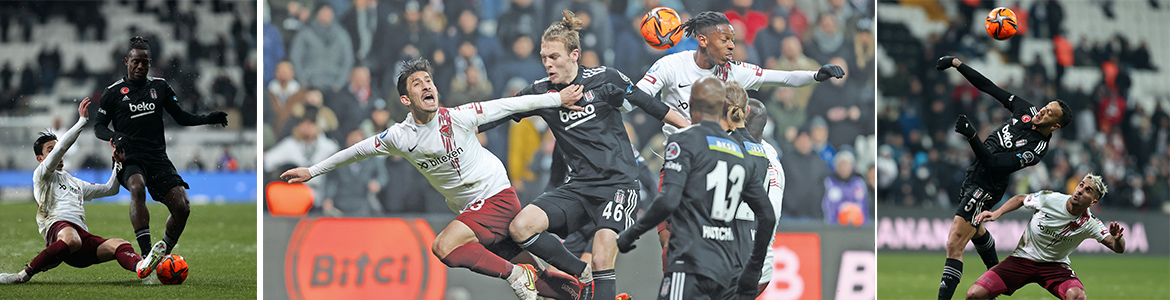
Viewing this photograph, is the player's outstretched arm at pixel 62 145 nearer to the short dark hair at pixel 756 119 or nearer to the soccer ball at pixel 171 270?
the soccer ball at pixel 171 270

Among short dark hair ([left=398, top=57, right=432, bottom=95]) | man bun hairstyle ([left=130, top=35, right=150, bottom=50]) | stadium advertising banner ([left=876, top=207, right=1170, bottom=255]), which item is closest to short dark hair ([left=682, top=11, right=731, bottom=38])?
short dark hair ([left=398, top=57, right=432, bottom=95])

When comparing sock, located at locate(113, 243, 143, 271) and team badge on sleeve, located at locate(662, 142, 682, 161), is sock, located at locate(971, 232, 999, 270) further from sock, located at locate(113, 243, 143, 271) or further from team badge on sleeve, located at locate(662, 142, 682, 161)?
sock, located at locate(113, 243, 143, 271)

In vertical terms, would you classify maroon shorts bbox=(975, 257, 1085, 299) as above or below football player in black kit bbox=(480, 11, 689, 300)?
below

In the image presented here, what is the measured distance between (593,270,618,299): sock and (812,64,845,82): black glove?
2110 millimetres

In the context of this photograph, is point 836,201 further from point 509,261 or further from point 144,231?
point 144,231

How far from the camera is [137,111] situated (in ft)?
25.6

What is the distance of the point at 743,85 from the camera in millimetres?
7094

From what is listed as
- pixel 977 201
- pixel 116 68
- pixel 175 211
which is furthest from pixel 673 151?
pixel 116 68

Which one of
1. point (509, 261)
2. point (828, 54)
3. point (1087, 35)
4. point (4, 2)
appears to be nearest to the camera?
point (509, 261)

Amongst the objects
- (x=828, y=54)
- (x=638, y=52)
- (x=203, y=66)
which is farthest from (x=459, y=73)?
(x=203, y=66)

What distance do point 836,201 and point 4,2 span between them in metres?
21.0

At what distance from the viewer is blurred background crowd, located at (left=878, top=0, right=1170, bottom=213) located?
656 inches

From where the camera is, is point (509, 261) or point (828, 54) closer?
point (509, 261)

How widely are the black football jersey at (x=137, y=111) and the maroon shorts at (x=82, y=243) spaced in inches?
29.8
